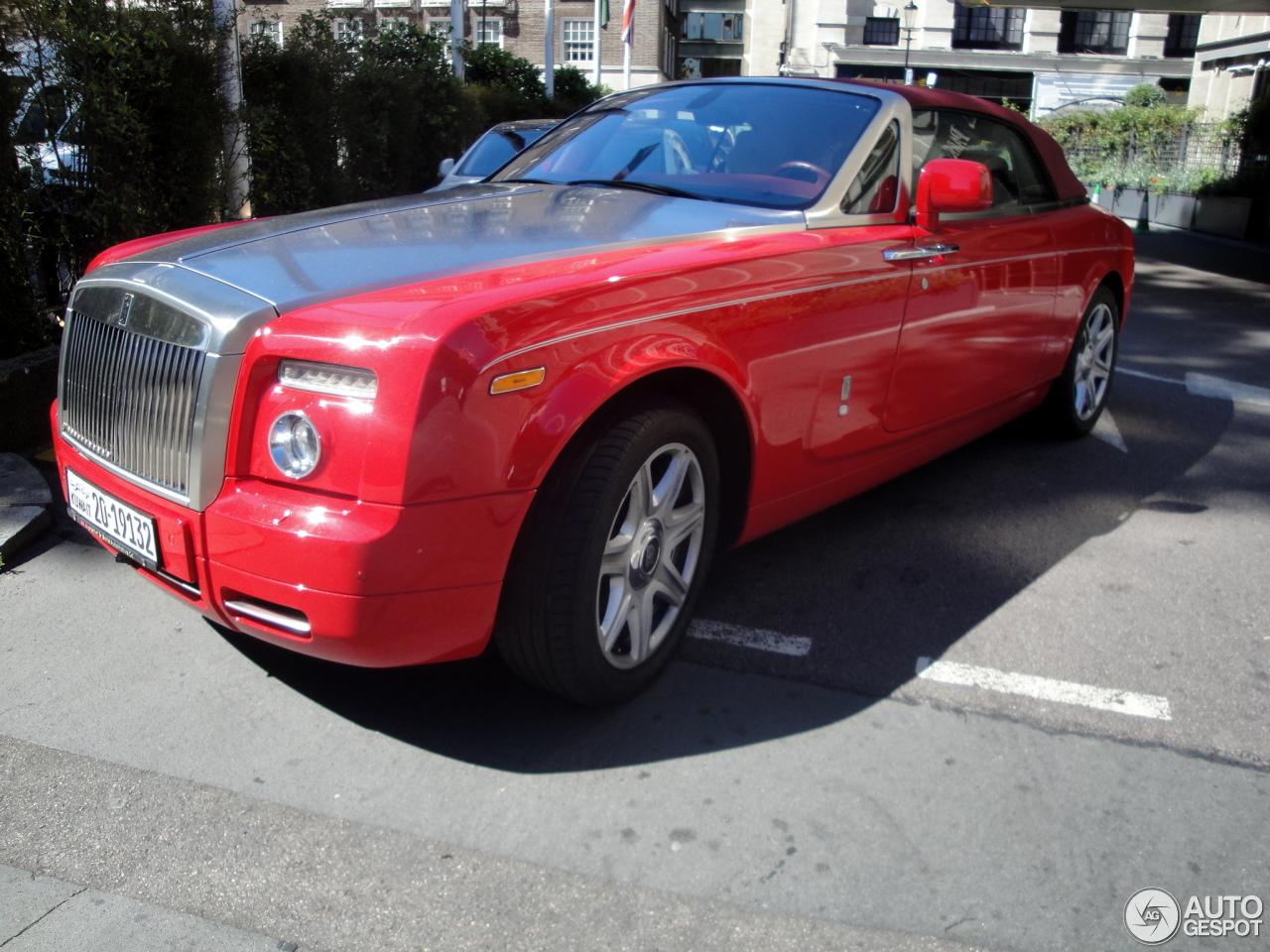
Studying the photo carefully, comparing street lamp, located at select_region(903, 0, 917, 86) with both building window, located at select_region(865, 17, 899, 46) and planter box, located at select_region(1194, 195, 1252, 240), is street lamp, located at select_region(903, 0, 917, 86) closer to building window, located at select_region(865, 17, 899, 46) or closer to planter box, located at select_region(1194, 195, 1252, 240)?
building window, located at select_region(865, 17, 899, 46)

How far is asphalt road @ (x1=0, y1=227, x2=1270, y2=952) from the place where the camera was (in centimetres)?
216

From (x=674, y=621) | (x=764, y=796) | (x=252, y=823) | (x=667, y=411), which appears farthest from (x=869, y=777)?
(x=252, y=823)

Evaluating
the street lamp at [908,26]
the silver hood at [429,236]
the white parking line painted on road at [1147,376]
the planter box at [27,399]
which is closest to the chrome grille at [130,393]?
the silver hood at [429,236]

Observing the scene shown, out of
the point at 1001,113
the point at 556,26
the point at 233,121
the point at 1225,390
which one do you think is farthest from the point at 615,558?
the point at 556,26

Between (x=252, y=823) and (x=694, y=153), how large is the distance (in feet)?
8.32

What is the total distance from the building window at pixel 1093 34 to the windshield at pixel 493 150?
55104 mm

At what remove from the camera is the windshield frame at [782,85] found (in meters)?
3.41

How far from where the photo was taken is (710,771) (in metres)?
2.63

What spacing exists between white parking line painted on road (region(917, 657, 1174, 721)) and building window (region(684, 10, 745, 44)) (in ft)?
218

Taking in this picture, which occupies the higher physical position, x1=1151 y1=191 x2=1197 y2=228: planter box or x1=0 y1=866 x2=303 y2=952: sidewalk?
x1=1151 y1=191 x2=1197 y2=228: planter box

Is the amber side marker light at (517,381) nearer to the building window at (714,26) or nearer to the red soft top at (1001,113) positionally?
the red soft top at (1001,113)

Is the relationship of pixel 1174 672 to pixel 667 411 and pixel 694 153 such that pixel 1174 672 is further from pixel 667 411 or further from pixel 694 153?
pixel 694 153

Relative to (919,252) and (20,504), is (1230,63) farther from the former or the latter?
Answer: (20,504)

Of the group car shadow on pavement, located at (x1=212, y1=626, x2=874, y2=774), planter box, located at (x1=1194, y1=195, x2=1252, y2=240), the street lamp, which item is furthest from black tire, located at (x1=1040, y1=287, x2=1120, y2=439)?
the street lamp
